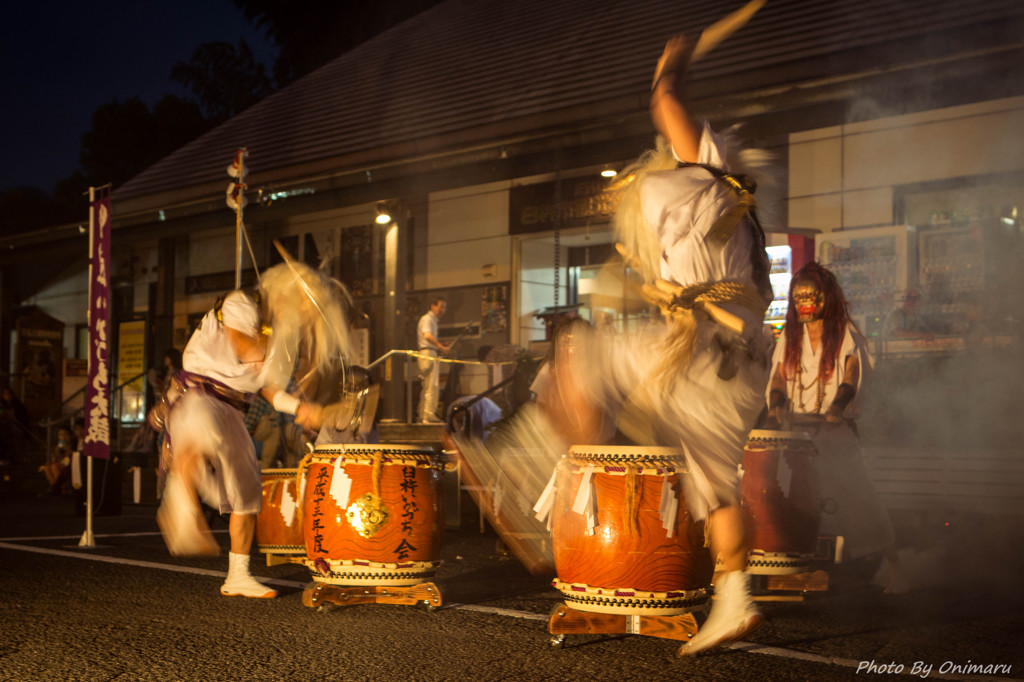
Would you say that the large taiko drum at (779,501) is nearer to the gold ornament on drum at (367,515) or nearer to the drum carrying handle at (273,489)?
the gold ornament on drum at (367,515)

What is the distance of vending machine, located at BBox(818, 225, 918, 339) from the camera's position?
374 inches

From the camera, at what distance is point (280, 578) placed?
5.80m

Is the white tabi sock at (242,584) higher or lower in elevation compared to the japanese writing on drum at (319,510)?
lower

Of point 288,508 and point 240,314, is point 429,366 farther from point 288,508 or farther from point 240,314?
point 240,314

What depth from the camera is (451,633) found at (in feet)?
13.1

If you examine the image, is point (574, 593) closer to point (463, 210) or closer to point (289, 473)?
point (289, 473)

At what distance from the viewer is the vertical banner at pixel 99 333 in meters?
7.43

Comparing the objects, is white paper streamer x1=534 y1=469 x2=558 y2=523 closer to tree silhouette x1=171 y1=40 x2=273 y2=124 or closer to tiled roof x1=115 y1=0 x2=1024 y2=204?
tiled roof x1=115 y1=0 x2=1024 y2=204

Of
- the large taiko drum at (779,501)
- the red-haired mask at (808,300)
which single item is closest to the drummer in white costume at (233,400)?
the large taiko drum at (779,501)

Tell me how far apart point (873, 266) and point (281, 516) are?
21.5 ft


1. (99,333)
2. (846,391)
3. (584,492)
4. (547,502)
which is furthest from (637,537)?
(99,333)

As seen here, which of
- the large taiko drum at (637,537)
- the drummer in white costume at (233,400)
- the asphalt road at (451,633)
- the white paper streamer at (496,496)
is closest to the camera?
the asphalt road at (451,633)

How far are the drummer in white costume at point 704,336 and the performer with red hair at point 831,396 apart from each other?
204cm

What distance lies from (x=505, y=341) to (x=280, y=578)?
8360 mm
